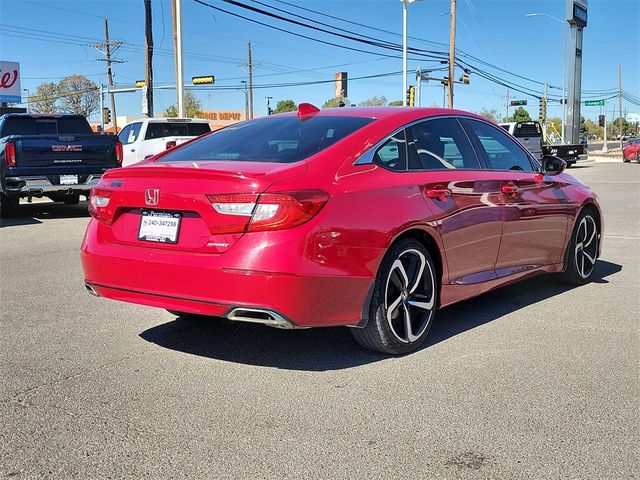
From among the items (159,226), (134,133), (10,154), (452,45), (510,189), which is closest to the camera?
(159,226)

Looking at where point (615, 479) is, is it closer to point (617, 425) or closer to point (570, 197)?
point (617, 425)

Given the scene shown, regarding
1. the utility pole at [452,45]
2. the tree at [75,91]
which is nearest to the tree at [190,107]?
the tree at [75,91]

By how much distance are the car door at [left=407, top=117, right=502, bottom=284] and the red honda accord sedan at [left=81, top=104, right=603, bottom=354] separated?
0.01 metres

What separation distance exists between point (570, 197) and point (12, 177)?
885 cm

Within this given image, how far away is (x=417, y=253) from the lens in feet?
14.3

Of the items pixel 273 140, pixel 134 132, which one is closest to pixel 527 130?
pixel 134 132

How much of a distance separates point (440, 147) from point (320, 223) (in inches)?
62.1

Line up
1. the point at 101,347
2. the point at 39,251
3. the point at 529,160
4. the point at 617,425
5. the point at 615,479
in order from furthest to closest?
1. the point at 39,251
2. the point at 529,160
3. the point at 101,347
4. the point at 617,425
5. the point at 615,479

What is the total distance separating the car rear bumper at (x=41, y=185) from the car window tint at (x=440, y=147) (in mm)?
7825

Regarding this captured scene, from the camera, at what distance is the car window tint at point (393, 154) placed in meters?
4.29

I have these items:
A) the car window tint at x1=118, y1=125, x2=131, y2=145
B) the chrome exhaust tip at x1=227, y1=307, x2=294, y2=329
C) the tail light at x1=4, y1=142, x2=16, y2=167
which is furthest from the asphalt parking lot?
the car window tint at x1=118, y1=125, x2=131, y2=145

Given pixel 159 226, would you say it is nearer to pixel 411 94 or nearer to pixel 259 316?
pixel 259 316

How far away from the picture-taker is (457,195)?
4.70 metres

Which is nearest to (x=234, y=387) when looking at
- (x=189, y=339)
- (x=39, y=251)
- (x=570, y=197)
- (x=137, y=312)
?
(x=189, y=339)
